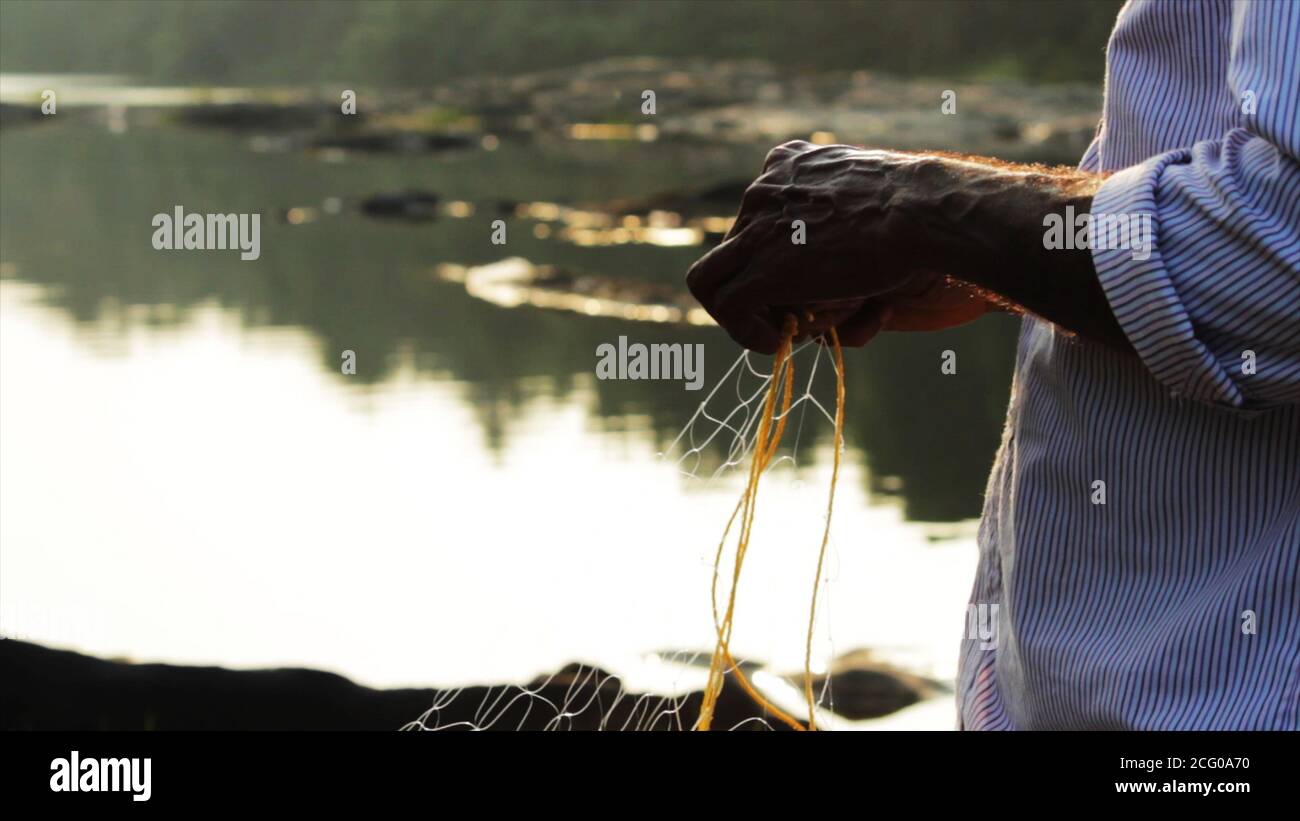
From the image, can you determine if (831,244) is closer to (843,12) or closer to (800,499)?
(800,499)

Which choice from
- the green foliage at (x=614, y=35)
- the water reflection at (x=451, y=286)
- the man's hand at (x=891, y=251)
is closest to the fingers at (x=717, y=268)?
the man's hand at (x=891, y=251)

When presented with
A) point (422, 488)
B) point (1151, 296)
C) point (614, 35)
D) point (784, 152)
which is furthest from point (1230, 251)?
point (614, 35)

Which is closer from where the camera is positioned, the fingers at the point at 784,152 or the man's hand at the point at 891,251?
the man's hand at the point at 891,251

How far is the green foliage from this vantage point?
16828 mm

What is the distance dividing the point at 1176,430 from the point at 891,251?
0.50 feet

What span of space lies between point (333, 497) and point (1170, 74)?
386cm

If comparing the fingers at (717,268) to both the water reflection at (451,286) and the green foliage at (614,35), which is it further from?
the green foliage at (614,35)

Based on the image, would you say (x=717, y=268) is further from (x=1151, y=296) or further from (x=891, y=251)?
(x=1151, y=296)

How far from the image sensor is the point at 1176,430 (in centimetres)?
74

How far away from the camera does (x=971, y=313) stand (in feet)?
3.05

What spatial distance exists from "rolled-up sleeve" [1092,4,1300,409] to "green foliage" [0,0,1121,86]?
51.8ft

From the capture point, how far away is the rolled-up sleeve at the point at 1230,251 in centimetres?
65

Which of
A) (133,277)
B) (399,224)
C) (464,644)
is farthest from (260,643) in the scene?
(399,224)

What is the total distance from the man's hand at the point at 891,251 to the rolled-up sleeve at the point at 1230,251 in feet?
0.08
